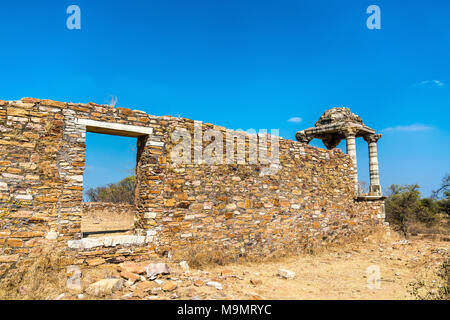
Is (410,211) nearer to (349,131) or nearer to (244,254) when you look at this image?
(349,131)

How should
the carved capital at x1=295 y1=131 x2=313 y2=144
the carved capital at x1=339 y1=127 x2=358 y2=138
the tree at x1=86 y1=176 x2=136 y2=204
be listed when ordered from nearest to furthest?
the carved capital at x1=339 y1=127 x2=358 y2=138 → the carved capital at x1=295 y1=131 x2=313 y2=144 → the tree at x1=86 y1=176 x2=136 y2=204

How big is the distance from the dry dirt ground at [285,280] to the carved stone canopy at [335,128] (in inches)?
186

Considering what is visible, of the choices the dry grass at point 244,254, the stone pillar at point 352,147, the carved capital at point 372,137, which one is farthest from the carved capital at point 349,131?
the dry grass at point 244,254

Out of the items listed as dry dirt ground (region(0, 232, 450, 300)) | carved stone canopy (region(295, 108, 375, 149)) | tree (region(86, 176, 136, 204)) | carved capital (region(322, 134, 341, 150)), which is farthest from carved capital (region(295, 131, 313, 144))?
tree (region(86, 176, 136, 204))

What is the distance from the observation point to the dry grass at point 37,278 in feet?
14.0

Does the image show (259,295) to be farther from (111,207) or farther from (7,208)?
(111,207)

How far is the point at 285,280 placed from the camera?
6.01 meters

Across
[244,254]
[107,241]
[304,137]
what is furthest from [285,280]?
[304,137]

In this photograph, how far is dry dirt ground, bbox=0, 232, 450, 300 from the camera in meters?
4.68

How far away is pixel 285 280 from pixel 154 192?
3.11 m

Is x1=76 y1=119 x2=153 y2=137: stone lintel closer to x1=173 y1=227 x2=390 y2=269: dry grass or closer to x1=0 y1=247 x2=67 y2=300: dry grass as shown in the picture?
x1=0 y1=247 x2=67 y2=300: dry grass

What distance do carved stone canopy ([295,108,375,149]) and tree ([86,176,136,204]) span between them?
11.7 metres

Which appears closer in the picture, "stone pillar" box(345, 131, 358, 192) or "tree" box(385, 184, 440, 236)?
"stone pillar" box(345, 131, 358, 192)
